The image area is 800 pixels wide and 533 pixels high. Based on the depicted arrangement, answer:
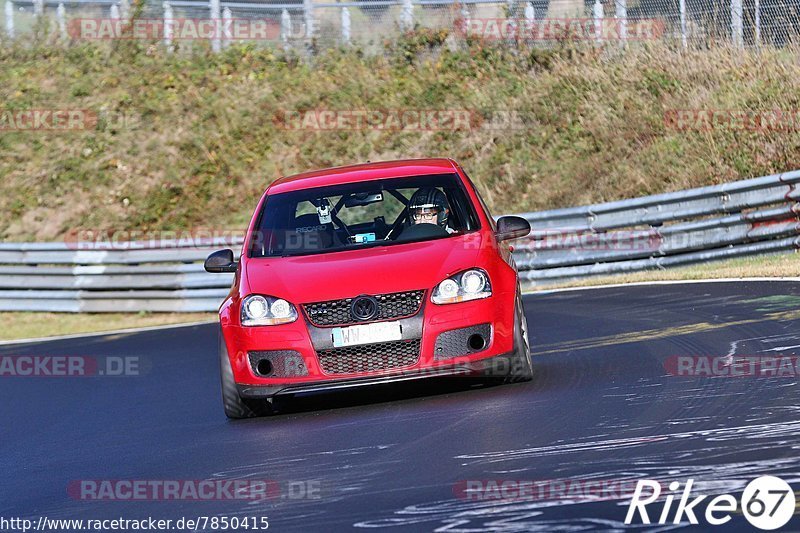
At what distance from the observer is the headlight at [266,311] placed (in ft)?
28.2

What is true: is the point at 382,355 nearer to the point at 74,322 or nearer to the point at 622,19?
the point at 74,322

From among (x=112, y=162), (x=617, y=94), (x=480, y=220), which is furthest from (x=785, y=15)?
(x=480, y=220)

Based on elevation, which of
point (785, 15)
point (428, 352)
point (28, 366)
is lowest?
point (28, 366)

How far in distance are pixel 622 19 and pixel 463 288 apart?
1994cm

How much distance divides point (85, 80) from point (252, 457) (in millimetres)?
26187

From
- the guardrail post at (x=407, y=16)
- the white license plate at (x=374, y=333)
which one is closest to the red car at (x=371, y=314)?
the white license plate at (x=374, y=333)

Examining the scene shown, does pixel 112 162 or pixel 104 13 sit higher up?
pixel 104 13

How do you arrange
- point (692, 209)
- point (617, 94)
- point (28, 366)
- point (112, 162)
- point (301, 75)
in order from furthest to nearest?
point (301, 75) → point (112, 162) → point (617, 94) → point (692, 209) → point (28, 366)

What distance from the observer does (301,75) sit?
1251 inches

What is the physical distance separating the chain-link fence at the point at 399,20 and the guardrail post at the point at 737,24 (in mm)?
18

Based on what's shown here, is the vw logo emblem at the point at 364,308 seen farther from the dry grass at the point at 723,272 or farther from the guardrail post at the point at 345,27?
the guardrail post at the point at 345,27

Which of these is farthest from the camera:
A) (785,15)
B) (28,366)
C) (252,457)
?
(785,15)

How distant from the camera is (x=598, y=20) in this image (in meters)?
28.1

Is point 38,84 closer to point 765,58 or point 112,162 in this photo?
point 112,162
